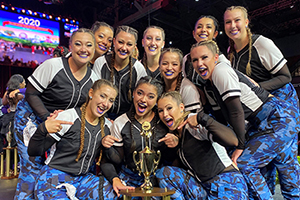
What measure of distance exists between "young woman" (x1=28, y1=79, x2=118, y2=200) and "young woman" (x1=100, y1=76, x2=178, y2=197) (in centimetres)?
15

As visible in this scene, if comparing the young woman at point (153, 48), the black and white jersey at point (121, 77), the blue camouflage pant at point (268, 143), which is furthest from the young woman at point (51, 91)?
the blue camouflage pant at point (268, 143)

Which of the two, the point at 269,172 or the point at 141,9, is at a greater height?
the point at 141,9

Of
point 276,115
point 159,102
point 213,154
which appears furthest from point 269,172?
point 159,102

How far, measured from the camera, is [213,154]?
2322mm

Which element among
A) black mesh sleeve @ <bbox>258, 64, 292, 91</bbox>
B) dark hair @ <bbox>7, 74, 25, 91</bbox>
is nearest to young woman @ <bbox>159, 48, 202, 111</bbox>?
black mesh sleeve @ <bbox>258, 64, 292, 91</bbox>

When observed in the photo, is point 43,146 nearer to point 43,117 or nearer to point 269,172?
point 43,117

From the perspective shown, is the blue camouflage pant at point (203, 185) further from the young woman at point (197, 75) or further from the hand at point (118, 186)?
the young woman at point (197, 75)

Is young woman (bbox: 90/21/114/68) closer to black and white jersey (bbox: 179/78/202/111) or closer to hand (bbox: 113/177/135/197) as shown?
black and white jersey (bbox: 179/78/202/111)

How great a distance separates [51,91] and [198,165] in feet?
5.09

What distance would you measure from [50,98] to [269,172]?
7.85ft

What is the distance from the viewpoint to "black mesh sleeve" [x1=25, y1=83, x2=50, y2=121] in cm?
251

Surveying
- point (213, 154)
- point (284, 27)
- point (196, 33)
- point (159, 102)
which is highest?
point (284, 27)

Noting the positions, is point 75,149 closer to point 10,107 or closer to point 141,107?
point 141,107

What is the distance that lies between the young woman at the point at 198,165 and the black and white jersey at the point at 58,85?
81 centimetres
